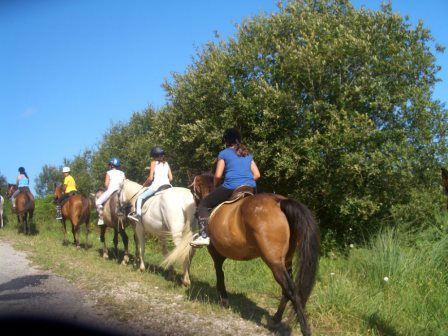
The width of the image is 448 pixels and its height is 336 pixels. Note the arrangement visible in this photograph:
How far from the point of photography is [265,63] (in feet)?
45.7

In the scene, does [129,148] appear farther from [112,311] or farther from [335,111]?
[112,311]

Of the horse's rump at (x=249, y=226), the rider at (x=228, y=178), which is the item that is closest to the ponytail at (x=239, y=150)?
the rider at (x=228, y=178)

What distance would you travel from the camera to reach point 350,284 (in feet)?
24.4

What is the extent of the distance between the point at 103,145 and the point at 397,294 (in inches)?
1298

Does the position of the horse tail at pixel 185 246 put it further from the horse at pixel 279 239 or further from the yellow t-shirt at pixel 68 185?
the yellow t-shirt at pixel 68 185

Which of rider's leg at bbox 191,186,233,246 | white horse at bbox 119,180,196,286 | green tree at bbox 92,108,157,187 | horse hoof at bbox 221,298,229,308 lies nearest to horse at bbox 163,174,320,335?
rider's leg at bbox 191,186,233,246

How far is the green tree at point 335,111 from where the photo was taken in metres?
11.4

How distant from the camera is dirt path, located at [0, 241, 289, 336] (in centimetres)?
550

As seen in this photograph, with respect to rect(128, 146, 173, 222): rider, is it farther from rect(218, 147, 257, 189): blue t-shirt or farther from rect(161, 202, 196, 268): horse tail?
rect(218, 147, 257, 189): blue t-shirt

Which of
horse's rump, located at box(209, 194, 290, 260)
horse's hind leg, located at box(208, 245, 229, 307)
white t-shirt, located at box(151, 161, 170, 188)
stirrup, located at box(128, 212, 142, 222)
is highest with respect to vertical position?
white t-shirt, located at box(151, 161, 170, 188)

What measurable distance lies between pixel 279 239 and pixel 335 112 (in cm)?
693

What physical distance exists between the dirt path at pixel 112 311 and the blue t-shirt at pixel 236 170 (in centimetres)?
200

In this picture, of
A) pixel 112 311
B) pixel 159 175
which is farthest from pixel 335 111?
pixel 112 311

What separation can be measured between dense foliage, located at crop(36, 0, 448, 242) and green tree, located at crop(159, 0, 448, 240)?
1.3 inches
